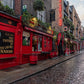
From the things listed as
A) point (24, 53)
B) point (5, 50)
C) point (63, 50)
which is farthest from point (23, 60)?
point (63, 50)

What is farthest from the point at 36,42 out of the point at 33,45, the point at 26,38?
the point at 26,38

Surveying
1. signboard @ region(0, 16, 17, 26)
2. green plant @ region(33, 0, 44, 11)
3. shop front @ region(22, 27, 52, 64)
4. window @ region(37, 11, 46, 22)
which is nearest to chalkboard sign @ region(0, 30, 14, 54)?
signboard @ region(0, 16, 17, 26)

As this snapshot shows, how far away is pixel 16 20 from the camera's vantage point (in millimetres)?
9945

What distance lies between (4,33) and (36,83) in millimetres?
5355

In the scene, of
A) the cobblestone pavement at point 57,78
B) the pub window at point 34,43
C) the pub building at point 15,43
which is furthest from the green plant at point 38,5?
the cobblestone pavement at point 57,78

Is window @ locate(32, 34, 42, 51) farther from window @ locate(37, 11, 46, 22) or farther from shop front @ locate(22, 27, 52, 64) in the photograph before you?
window @ locate(37, 11, 46, 22)

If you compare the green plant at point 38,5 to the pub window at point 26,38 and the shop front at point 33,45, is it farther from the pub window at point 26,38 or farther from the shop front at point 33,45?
the pub window at point 26,38

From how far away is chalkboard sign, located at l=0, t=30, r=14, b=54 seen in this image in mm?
8688

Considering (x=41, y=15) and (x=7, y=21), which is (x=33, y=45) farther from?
(x=41, y=15)

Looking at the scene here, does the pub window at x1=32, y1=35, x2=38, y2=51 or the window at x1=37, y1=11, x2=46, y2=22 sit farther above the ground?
the window at x1=37, y1=11, x2=46, y2=22

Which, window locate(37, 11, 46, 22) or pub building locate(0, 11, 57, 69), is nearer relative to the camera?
pub building locate(0, 11, 57, 69)

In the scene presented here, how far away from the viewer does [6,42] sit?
912cm

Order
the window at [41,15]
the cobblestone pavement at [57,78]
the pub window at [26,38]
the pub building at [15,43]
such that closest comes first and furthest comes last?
the cobblestone pavement at [57,78] < the pub building at [15,43] < the pub window at [26,38] < the window at [41,15]

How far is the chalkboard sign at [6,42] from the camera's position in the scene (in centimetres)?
869
